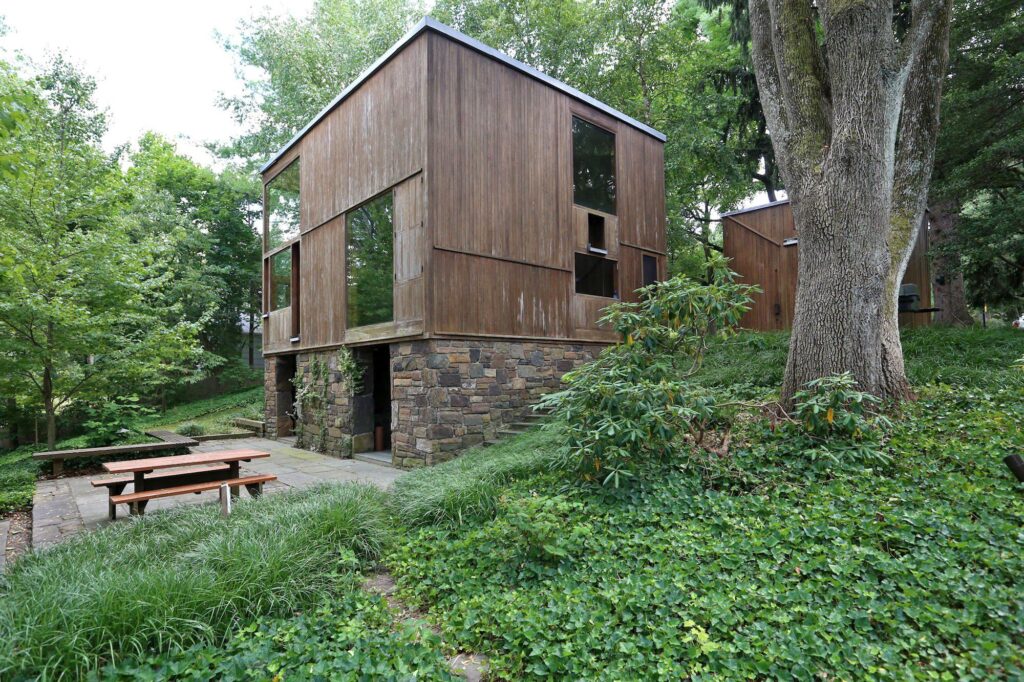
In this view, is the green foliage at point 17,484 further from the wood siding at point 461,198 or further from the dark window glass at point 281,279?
the dark window glass at point 281,279

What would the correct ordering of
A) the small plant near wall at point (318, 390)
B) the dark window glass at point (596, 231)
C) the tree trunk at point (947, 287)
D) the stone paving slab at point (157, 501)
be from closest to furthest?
1. the stone paving slab at point (157, 501)
2. the small plant near wall at point (318, 390)
3. the tree trunk at point (947, 287)
4. the dark window glass at point (596, 231)

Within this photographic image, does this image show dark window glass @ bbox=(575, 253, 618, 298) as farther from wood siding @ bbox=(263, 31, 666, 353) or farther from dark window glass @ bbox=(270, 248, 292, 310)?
dark window glass @ bbox=(270, 248, 292, 310)

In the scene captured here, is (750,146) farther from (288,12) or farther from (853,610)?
(288,12)

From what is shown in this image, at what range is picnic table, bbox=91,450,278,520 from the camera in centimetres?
443

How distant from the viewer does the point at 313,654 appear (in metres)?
2.35

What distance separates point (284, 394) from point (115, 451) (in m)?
3.90

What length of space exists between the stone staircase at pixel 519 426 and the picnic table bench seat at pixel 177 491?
9.62 feet

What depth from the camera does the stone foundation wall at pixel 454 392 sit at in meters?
6.71

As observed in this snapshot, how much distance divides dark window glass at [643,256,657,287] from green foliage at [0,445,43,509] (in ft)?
30.3

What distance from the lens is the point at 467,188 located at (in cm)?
707

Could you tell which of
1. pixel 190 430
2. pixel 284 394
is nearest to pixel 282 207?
pixel 284 394

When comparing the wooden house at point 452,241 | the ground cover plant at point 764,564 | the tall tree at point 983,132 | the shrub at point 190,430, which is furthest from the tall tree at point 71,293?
the tall tree at point 983,132

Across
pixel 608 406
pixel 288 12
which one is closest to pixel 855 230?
pixel 608 406

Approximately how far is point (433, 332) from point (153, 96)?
18943 millimetres
